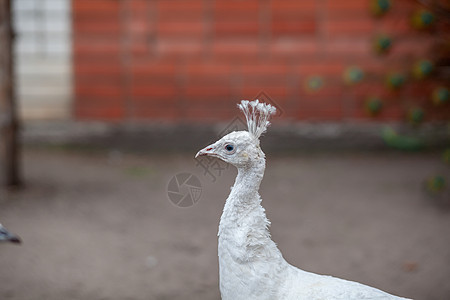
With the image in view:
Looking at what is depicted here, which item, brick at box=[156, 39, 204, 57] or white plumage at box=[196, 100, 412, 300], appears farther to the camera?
brick at box=[156, 39, 204, 57]

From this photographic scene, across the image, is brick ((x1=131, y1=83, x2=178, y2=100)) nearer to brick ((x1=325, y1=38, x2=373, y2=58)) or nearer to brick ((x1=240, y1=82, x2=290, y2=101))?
brick ((x1=240, y1=82, x2=290, y2=101))

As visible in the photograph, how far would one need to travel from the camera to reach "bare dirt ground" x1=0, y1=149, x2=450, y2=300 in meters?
3.99

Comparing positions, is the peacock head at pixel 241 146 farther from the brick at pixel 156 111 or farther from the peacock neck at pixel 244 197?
the brick at pixel 156 111

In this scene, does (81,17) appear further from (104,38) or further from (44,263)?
(44,263)

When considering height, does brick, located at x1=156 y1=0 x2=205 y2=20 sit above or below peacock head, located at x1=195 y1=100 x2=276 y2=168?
above

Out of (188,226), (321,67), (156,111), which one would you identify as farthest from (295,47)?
(188,226)

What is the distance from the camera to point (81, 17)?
7754mm

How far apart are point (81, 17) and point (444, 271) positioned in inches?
220

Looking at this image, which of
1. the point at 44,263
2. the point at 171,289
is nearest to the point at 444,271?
the point at 171,289

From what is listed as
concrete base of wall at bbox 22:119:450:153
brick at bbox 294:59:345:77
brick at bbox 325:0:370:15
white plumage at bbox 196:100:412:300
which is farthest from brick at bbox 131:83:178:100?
white plumage at bbox 196:100:412:300

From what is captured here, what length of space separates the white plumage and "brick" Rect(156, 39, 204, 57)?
5646mm

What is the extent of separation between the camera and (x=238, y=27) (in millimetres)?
7766

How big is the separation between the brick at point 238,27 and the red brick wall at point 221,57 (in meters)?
0.01

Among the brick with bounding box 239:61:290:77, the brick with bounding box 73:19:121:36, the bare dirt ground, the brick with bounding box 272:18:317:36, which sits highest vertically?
the brick with bounding box 272:18:317:36
